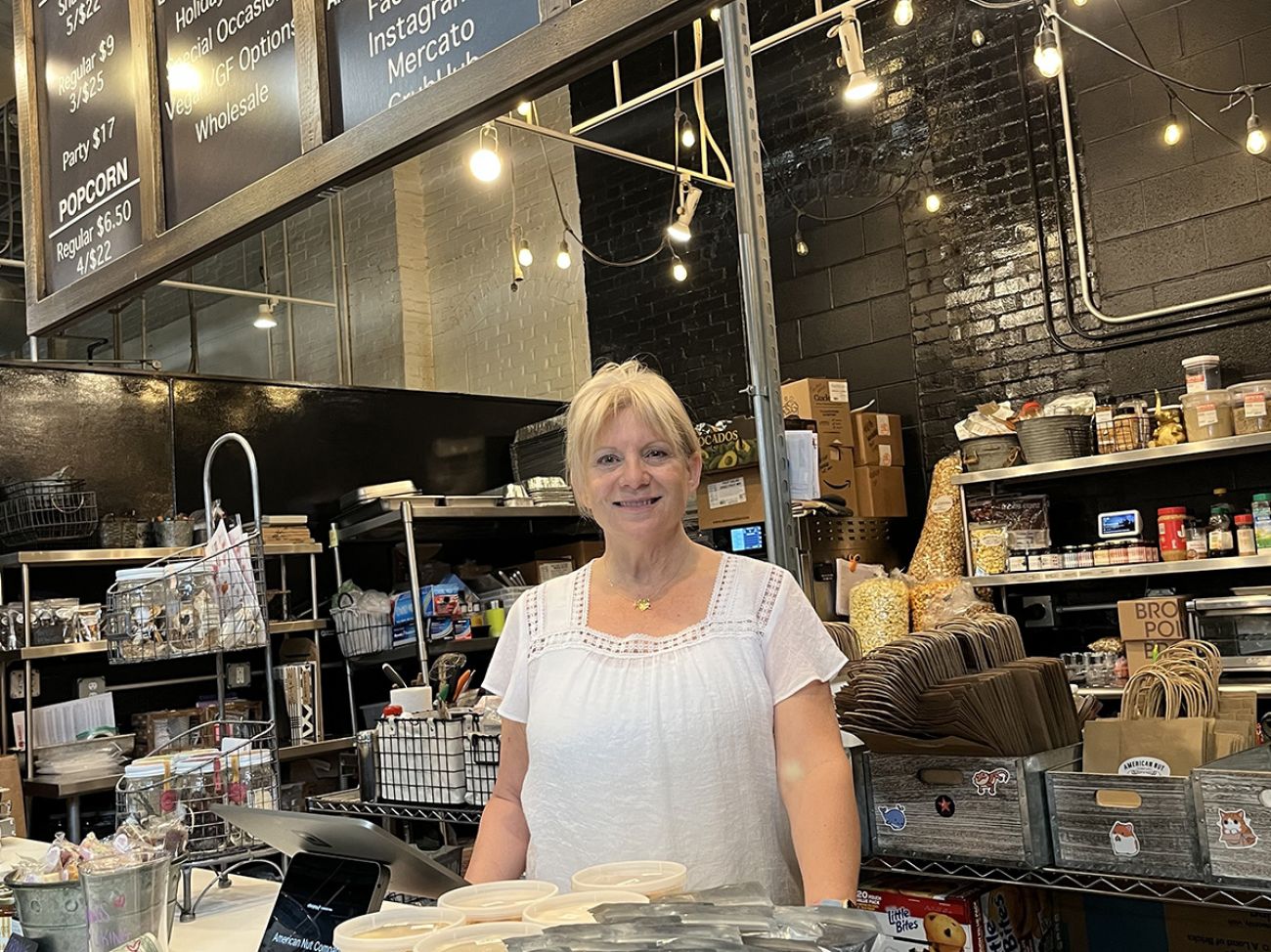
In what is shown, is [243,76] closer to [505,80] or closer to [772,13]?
[505,80]

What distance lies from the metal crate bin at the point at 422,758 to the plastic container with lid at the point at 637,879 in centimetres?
179

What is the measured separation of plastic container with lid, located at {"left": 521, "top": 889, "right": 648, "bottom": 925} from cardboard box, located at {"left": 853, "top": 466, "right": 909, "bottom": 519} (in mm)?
5294

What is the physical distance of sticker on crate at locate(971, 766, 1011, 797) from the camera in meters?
2.23

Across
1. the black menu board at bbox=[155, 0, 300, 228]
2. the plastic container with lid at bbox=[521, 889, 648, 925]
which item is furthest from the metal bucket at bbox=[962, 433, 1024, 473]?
the plastic container with lid at bbox=[521, 889, 648, 925]

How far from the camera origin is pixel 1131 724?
2.32 m

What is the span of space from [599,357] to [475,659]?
2319 mm

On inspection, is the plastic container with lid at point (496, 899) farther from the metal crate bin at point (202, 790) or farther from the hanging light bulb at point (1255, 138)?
the hanging light bulb at point (1255, 138)

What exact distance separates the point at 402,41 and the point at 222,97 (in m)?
0.52

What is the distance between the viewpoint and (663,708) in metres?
1.98

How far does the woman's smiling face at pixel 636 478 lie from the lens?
81.9 inches

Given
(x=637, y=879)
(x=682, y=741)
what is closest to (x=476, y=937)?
(x=637, y=879)

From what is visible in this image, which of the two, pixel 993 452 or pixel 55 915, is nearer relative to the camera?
pixel 55 915

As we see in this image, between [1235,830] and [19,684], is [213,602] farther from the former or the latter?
[19,684]

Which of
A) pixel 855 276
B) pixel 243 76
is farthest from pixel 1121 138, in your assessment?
pixel 243 76
